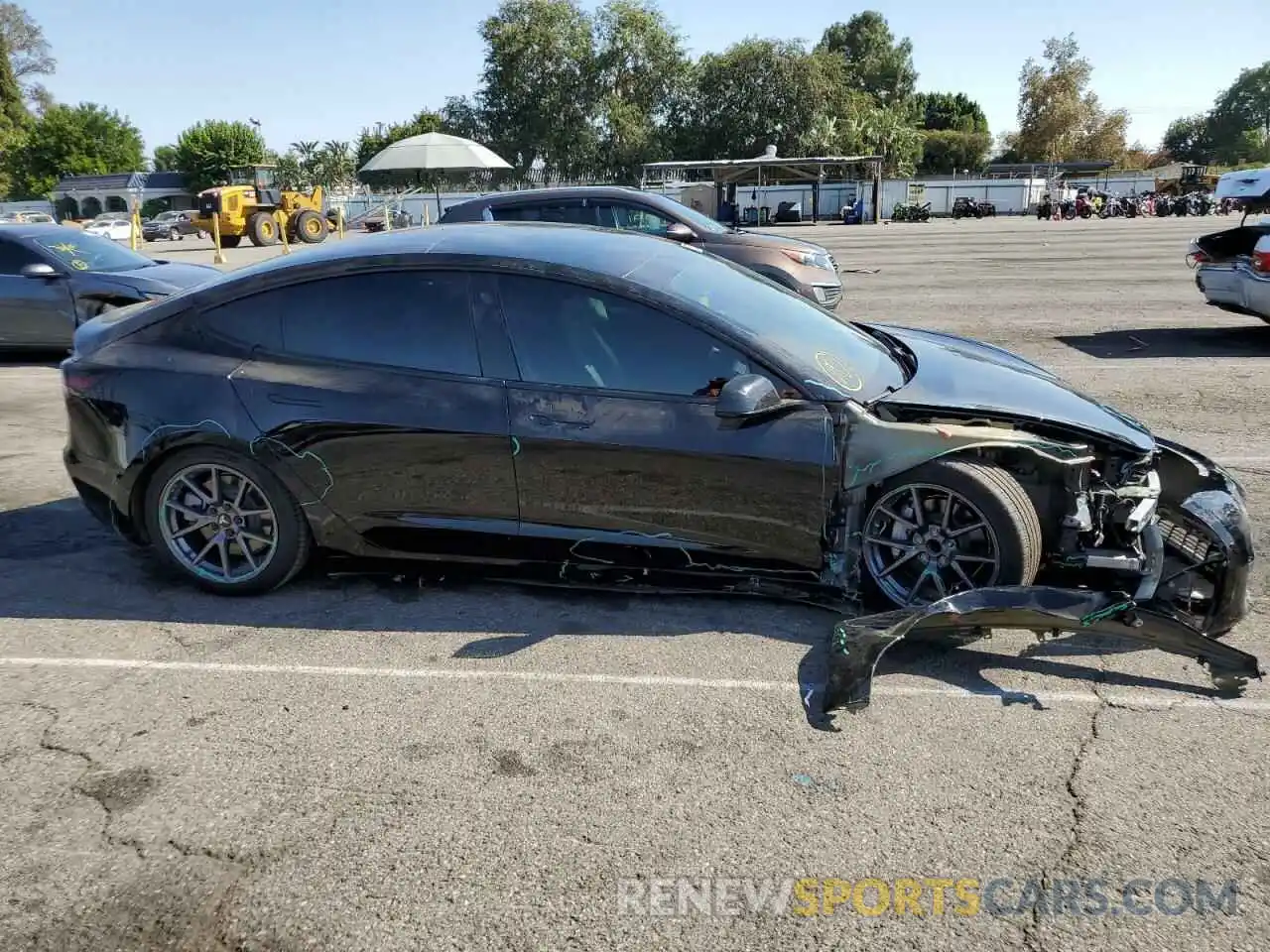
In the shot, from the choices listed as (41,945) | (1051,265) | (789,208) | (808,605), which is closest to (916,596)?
(808,605)

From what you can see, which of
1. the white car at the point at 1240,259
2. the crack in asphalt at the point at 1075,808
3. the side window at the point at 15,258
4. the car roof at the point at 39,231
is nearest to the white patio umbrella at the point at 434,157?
the car roof at the point at 39,231

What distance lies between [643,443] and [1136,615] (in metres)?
1.92

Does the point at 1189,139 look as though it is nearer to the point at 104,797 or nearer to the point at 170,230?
the point at 170,230

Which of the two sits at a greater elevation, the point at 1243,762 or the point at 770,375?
the point at 770,375

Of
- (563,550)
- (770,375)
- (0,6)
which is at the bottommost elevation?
(563,550)

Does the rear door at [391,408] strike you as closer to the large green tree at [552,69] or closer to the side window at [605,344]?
the side window at [605,344]

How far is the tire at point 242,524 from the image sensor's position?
4250mm

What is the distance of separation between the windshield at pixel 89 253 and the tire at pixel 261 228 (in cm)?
2288

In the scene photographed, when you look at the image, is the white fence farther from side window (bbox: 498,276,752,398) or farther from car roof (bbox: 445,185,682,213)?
side window (bbox: 498,276,752,398)

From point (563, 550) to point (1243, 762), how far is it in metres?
2.50

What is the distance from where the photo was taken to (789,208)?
150 feet

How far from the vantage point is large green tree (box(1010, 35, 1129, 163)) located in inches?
3337

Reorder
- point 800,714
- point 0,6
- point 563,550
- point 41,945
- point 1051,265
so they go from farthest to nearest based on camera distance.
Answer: point 0,6, point 1051,265, point 563,550, point 800,714, point 41,945

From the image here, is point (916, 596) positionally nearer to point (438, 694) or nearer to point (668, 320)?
point (668, 320)
